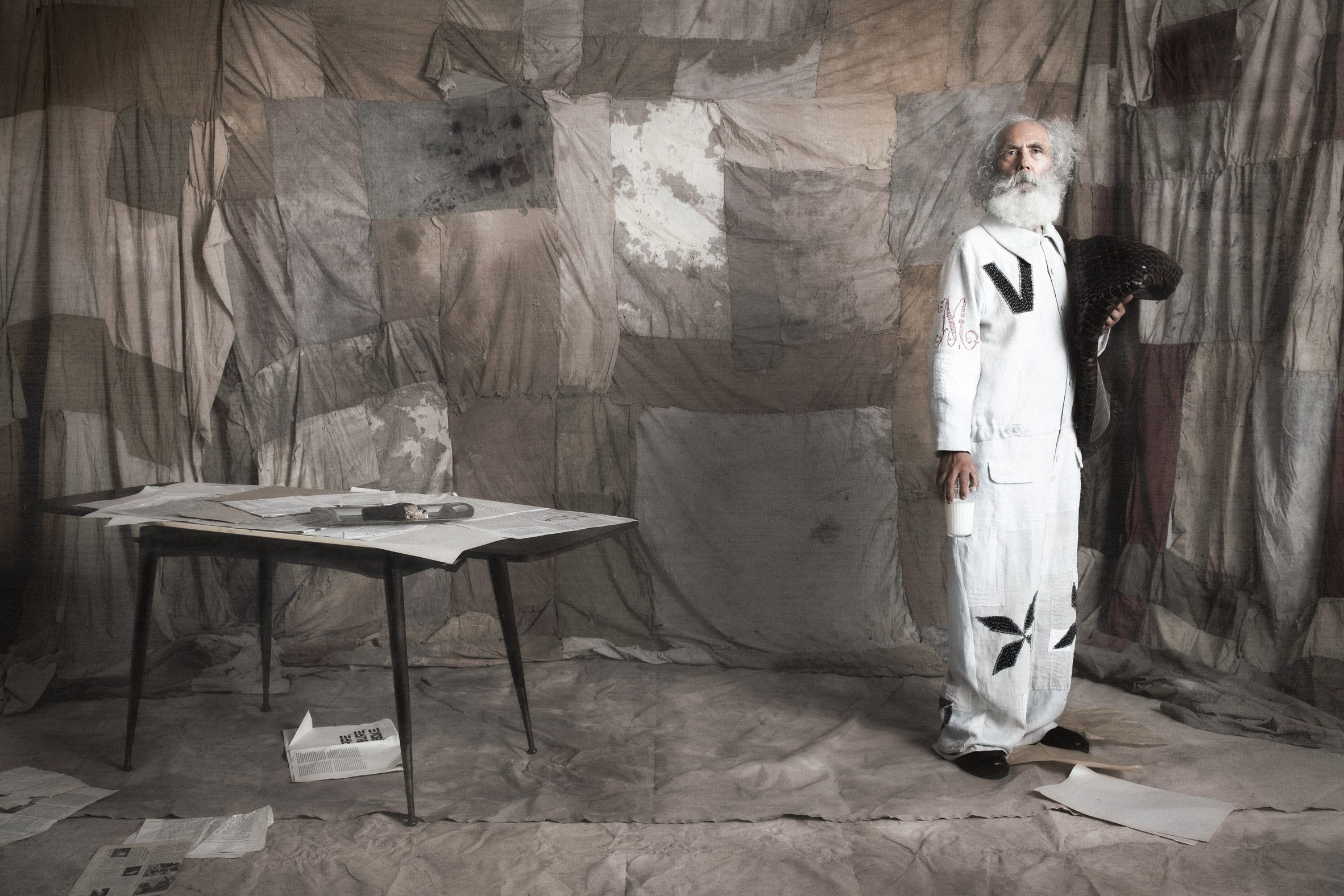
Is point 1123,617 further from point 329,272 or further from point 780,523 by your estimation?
point 329,272

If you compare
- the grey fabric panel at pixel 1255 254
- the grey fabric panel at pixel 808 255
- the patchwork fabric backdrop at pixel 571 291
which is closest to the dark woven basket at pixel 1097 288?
the grey fabric panel at pixel 1255 254

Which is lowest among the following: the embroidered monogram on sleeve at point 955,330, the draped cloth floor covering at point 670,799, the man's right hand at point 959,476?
the draped cloth floor covering at point 670,799

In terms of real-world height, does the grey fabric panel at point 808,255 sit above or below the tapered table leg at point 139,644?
above

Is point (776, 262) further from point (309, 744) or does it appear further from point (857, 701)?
point (309, 744)

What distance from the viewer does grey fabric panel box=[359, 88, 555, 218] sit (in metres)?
3.31

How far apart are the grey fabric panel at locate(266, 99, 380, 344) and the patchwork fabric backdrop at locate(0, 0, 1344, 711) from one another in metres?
0.01

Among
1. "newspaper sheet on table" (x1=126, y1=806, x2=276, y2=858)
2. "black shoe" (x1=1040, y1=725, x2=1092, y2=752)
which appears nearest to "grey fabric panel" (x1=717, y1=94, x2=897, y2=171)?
"black shoe" (x1=1040, y1=725, x2=1092, y2=752)

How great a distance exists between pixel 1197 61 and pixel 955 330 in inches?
53.0

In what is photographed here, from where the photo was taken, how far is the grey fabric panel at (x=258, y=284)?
3.30m

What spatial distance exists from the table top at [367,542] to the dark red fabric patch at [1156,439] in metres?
1.73

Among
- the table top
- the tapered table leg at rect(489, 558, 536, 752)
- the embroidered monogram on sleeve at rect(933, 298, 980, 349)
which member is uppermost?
the embroidered monogram on sleeve at rect(933, 298, 980, 349)

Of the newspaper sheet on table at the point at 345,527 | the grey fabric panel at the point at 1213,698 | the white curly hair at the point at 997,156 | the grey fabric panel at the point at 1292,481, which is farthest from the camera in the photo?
the grey fabric panel at the point at 1292,481

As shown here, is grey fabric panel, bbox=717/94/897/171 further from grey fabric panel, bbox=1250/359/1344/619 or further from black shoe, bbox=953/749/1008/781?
black shoe, bbox=953/749/1008/781

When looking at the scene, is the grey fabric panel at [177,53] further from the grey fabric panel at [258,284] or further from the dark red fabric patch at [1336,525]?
the dark red fabric patch at [1336,525]
